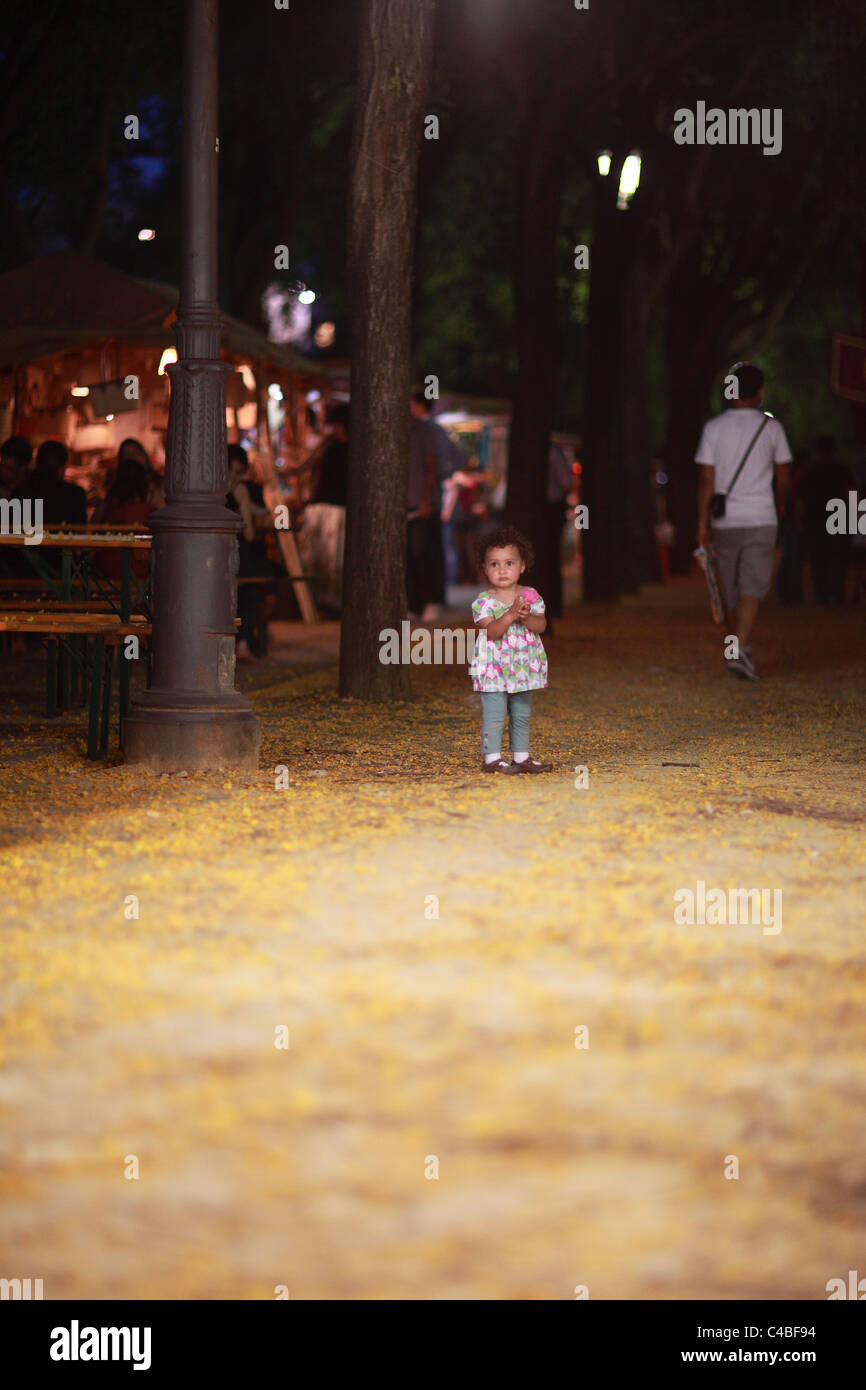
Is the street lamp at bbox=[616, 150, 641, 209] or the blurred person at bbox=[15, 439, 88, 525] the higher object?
the street lamp at bbox=[616, 150, 641, 209]

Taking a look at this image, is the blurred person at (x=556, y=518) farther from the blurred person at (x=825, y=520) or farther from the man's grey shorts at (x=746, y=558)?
the blurred person at (x=825, y=520)

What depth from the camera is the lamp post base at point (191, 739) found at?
9211 mm

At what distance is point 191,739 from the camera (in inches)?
363

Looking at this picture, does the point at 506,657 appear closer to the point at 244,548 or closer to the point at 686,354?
the point at 244,548

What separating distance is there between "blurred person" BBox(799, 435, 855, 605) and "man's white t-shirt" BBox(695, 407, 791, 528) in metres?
14.0

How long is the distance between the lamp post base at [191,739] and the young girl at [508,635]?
112cm

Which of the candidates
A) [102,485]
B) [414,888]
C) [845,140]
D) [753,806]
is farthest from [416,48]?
[845,140]

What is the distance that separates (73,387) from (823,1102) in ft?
56.0

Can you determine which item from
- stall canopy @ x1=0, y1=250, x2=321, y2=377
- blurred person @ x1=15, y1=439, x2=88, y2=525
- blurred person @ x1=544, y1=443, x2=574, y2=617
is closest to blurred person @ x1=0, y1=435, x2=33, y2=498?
blurred person @ x1=15, y1=439, x2=88, y2=525

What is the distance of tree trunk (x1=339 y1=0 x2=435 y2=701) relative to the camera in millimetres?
12461

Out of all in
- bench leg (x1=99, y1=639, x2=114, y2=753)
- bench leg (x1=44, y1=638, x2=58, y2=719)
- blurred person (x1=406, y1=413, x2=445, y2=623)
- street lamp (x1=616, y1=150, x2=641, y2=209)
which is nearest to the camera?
bench leg (x1=99, y1=639, x2=114, y2=753)

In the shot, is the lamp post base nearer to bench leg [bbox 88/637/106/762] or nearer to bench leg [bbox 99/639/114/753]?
bench leg [bbox 88/637/106/762]

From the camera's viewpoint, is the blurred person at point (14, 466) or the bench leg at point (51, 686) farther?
the blurred person at point (14, 466)

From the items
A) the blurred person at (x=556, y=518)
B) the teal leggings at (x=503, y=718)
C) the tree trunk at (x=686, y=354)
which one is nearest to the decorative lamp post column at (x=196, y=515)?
the teal leggings at (x=503, y=718)
